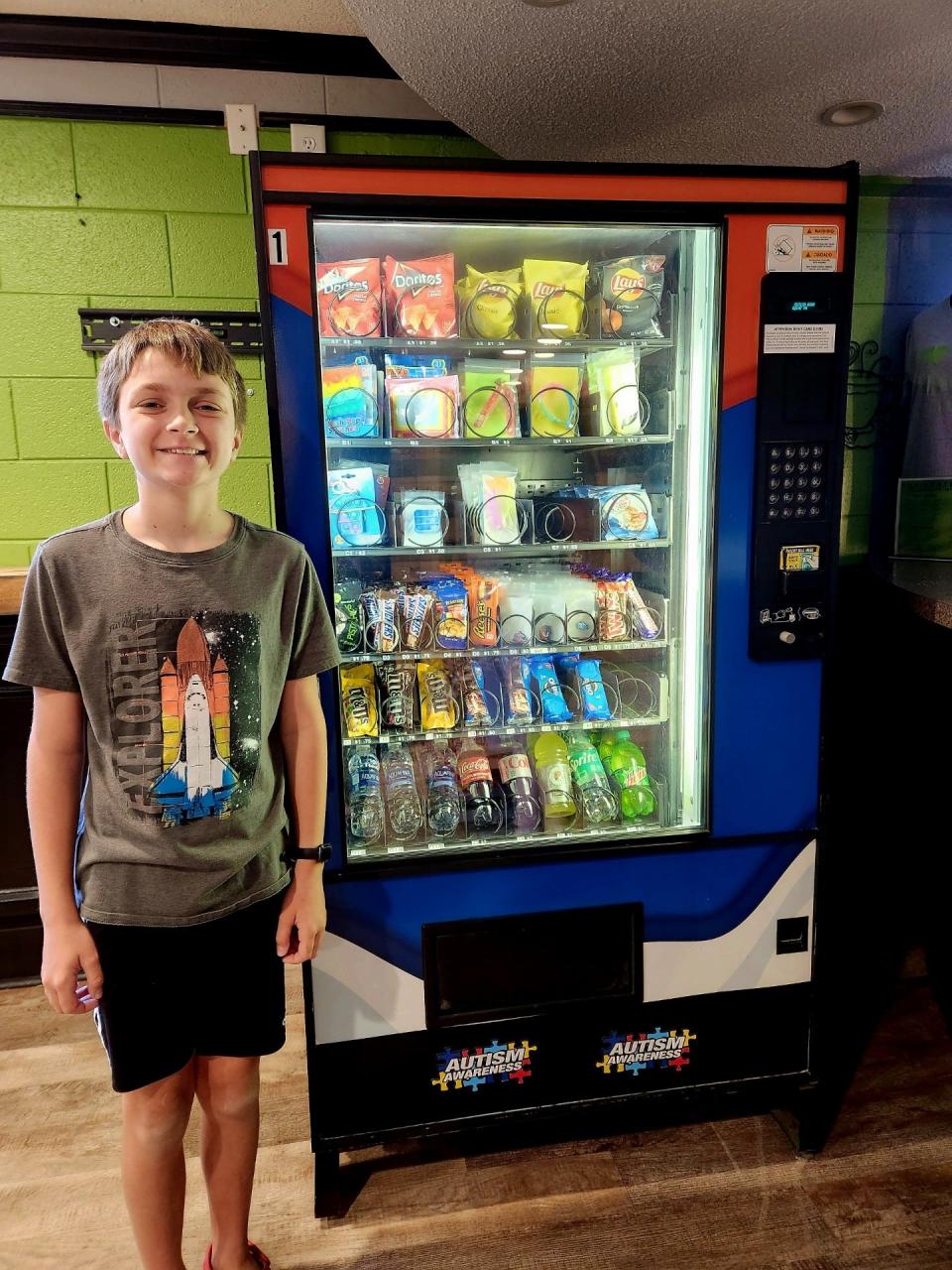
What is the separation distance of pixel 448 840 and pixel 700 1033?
0.74 metres

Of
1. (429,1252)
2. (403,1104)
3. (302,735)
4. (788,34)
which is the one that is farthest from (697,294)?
(429,1252)

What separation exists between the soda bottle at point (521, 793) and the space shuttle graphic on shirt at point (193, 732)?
75cm

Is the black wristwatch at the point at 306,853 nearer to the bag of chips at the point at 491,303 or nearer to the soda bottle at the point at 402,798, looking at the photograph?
the soda bottle at the point at 402,798

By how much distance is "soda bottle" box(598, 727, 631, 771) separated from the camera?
1.99m

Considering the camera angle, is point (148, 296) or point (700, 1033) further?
point (148, 296)

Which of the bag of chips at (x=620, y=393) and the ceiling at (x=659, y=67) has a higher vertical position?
the ceiling at (x=659, y=67)

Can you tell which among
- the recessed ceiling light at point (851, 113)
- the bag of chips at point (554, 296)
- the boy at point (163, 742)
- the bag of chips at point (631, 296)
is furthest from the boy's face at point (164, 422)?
the recessed ceiling light at point (851, 113)

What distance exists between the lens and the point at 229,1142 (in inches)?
58.4

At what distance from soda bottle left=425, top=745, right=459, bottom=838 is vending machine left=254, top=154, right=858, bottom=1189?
0.01 metres

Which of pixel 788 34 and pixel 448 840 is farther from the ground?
pixel 788 34

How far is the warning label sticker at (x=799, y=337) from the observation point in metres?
1.59

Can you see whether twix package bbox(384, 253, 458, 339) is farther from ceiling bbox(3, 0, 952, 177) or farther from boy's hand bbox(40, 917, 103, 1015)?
boy's hand bbox(40, 917, 103, 1015)

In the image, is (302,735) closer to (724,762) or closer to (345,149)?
(724,762)

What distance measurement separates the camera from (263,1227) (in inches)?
66.2
